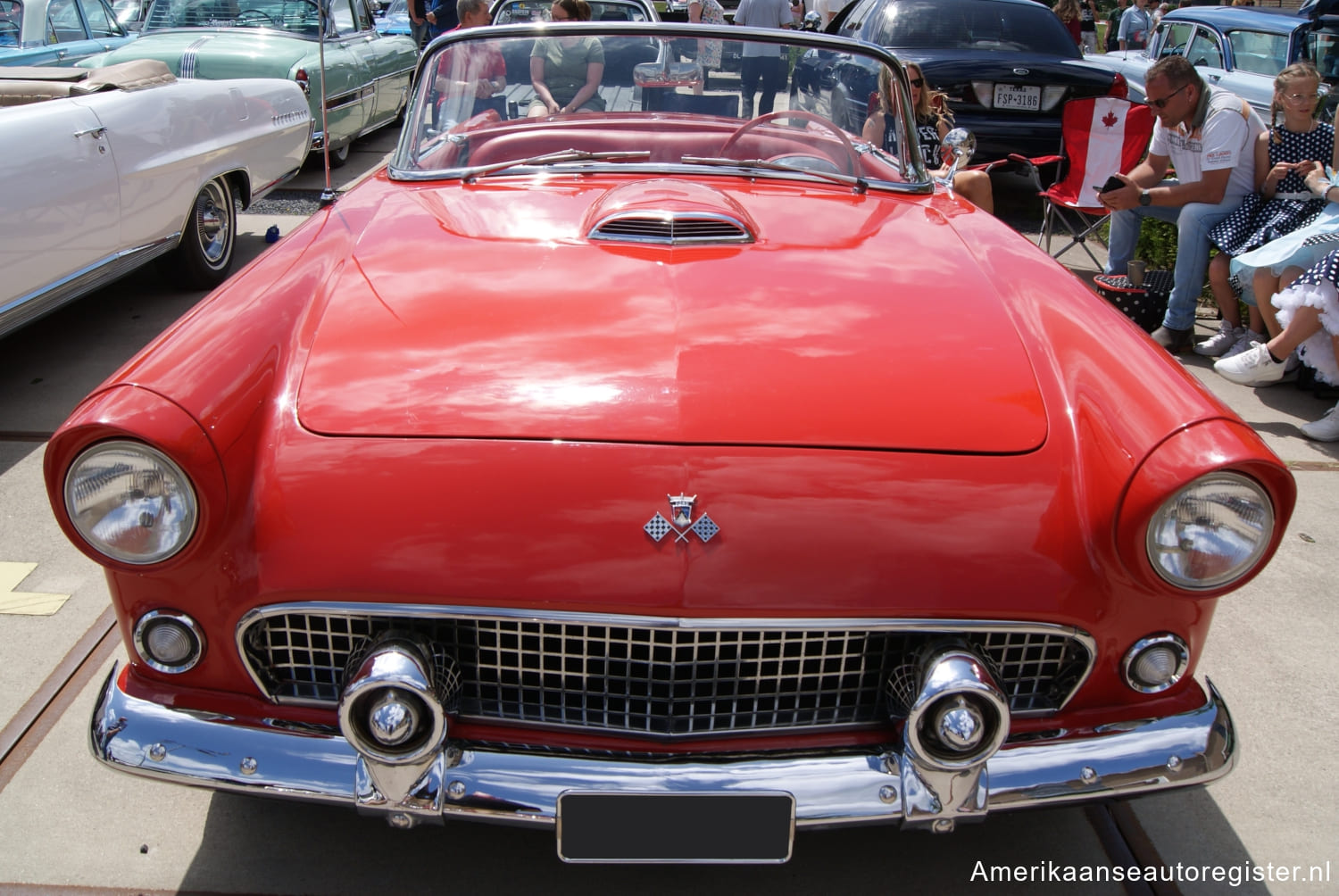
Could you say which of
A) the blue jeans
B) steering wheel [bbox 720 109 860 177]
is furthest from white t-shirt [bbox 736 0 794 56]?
steering wheel [bbox 720 109 860 177]

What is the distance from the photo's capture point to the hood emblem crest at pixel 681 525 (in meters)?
1.73

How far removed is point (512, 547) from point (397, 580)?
0.19m

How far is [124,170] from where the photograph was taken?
183 inches

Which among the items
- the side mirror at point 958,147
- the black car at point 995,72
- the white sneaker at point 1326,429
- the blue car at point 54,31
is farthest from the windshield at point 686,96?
the blue car at point 54,31

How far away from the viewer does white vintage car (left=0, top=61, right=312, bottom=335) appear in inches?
159

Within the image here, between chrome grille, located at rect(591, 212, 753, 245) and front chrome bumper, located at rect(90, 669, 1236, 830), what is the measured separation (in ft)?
4.05

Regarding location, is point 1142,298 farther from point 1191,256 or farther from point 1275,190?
point 1275,190

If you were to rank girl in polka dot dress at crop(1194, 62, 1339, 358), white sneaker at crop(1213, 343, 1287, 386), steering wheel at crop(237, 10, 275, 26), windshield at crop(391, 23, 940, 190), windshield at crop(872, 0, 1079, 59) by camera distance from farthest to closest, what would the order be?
1. steering wheel at crop(237, 10, 275, 26)
2. windshield at crop(872, 0, 1079, 59)
3. girl in polka dot dress at crop(1194, 62, 1339, 358)
4. white sneaker at crop(1213, 343, 1287, 386)
5. windshield at crop(391, 23, 940, 190)

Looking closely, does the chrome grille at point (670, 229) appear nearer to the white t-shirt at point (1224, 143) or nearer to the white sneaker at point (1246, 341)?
the white sneaker at point (1246, 341)

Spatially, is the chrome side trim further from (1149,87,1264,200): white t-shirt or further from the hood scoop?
(1149,87,1264,200): white t-shirt

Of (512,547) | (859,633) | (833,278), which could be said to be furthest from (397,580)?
(833,278)

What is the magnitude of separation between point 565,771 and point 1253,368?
4066 mm

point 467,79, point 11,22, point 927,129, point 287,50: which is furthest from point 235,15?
point 467,79

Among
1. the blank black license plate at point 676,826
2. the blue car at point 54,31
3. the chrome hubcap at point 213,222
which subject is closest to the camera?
the blank black license plate at point 676,826
